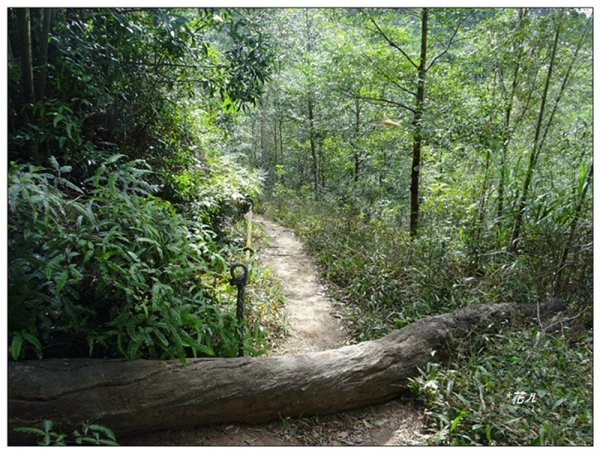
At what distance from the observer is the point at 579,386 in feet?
9.57

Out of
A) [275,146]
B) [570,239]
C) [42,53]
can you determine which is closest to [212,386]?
[42,53]

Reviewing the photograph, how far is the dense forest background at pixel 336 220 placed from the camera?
8.45ft

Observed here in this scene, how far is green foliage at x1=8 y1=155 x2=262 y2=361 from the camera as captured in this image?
227 centimetres

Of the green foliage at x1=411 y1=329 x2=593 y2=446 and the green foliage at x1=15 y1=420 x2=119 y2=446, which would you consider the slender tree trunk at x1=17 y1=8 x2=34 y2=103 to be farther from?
the green foliage at x1=411 y1=329 x2=593 y2=446

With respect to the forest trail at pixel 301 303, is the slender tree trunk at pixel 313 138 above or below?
above

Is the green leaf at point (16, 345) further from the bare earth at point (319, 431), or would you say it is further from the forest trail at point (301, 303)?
the forest trail at point (301, 303)

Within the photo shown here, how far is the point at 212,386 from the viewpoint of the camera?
2654 millimetres

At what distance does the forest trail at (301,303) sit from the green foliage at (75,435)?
2.18 metres

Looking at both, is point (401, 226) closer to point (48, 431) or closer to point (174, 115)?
point (174, 115)

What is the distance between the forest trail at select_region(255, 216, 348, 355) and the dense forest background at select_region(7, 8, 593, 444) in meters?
0.26

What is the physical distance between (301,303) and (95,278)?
11.3ft

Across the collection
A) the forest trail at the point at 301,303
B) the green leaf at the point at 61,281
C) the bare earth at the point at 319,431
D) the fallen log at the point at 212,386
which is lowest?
the forest trail at the point at 301,303

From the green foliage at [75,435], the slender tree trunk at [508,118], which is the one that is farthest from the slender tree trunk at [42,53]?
the slender tree trunk at [508,118]

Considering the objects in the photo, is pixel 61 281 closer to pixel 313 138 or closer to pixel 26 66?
pixel 26 66
